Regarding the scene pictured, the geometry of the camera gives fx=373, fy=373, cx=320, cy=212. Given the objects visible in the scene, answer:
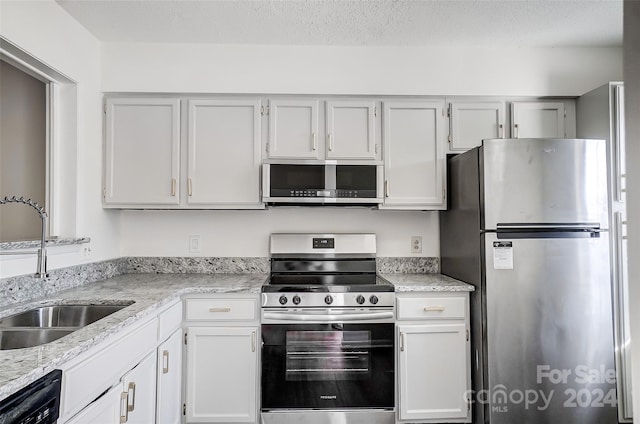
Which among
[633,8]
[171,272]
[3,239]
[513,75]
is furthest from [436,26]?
[3,239]

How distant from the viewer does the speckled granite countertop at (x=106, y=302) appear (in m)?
1.01

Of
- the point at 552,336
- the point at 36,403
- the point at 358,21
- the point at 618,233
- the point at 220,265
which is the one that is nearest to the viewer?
the point at 36,403

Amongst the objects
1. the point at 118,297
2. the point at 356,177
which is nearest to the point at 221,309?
the point at 118,297

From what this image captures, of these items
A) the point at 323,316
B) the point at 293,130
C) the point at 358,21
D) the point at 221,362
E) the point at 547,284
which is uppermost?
the point at 358,21

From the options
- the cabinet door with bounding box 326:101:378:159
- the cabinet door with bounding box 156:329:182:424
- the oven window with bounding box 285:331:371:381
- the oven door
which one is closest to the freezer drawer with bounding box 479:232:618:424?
the oven door

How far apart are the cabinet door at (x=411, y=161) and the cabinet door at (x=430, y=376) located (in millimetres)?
847

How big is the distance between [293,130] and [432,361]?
1713mm

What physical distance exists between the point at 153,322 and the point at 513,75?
2.73 meters

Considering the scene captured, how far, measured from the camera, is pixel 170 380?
2010 mm

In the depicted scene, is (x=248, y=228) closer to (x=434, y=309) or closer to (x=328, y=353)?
(x=328, y=353)

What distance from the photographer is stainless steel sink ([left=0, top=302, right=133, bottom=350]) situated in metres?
1.44

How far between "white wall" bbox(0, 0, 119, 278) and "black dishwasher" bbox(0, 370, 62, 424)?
97cm

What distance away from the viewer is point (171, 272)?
276 centimetres

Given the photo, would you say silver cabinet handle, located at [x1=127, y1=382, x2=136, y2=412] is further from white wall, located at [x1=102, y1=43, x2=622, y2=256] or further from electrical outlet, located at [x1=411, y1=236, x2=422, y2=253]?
electrical outlet, located at [x1=411, y1=236, x2=422, y2=253]
